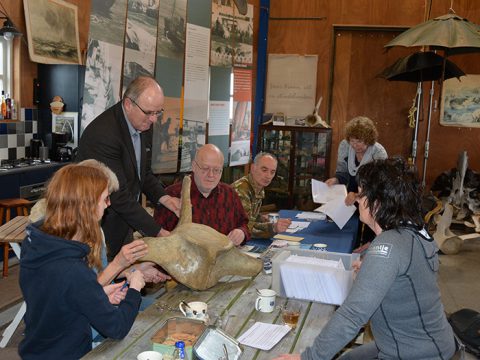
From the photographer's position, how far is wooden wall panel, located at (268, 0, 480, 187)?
7.50 meters

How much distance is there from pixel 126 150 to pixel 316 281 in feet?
4.35

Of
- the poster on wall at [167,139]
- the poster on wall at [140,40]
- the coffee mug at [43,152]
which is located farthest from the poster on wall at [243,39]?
the coffee mug at [43,152]

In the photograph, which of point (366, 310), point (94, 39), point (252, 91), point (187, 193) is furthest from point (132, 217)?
point (252, 91)

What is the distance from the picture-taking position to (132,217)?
9.11 ft

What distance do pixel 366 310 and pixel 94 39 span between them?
318 cm

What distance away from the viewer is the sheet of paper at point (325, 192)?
4070 millimetres

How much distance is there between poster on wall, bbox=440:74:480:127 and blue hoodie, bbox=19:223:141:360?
266 inches

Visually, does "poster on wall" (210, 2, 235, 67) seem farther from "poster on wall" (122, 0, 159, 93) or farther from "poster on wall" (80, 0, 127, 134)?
"poster on wall" (80, 0, 127, 134)

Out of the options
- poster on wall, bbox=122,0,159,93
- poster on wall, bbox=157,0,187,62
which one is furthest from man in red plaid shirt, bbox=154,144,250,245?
poster on wall, bbox=157,0,187,62

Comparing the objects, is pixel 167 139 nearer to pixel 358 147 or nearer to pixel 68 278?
pixel 358 147

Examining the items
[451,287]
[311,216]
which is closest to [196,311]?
[311,216]

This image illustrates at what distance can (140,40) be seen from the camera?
4.66m

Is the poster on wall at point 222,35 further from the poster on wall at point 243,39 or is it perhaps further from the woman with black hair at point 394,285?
the woman with black hair at point 394,285

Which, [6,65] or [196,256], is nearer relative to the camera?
[196,256]
